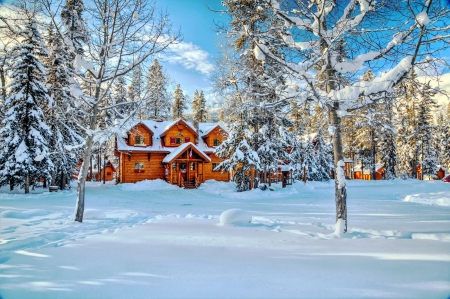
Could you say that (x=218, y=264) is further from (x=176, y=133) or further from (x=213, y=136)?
(x=213, y=136)

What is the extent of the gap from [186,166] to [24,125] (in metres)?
15.0

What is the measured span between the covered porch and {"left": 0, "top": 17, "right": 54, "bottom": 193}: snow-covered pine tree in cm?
1063

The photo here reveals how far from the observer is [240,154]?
66.4 ft

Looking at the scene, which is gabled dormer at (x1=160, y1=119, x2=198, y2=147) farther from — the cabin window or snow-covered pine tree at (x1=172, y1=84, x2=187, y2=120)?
snow-covered pine tree at (x1=172, y1=84, x2=187, y2=120)

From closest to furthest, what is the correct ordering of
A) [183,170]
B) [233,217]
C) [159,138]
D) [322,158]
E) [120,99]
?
[233,217] < [120,99] < [183,170] < [159,138] < [322,158]

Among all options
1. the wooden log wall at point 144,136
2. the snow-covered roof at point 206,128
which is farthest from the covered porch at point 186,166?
the snow-covered roof at point 206,128

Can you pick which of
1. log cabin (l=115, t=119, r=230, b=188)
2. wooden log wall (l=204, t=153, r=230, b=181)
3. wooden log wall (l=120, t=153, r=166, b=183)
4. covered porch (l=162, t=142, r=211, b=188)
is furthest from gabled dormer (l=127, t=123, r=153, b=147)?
wooden log wall (l=204, t=153, r=230, b=181)

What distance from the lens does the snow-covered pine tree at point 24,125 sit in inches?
711

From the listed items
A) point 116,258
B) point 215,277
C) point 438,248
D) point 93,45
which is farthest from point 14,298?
point 93,45

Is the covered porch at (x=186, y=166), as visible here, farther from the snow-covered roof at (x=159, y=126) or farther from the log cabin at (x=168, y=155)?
the snow-covered roof at (x=159, y=126)

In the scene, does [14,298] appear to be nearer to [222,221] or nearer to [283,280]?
[283,280]

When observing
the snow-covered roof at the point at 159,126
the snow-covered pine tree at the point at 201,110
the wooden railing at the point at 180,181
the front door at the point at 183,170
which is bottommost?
the wooden railing at the point at 180,181

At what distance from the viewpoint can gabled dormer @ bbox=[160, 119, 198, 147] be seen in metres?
28.7

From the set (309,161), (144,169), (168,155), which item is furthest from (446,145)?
(144,169)
